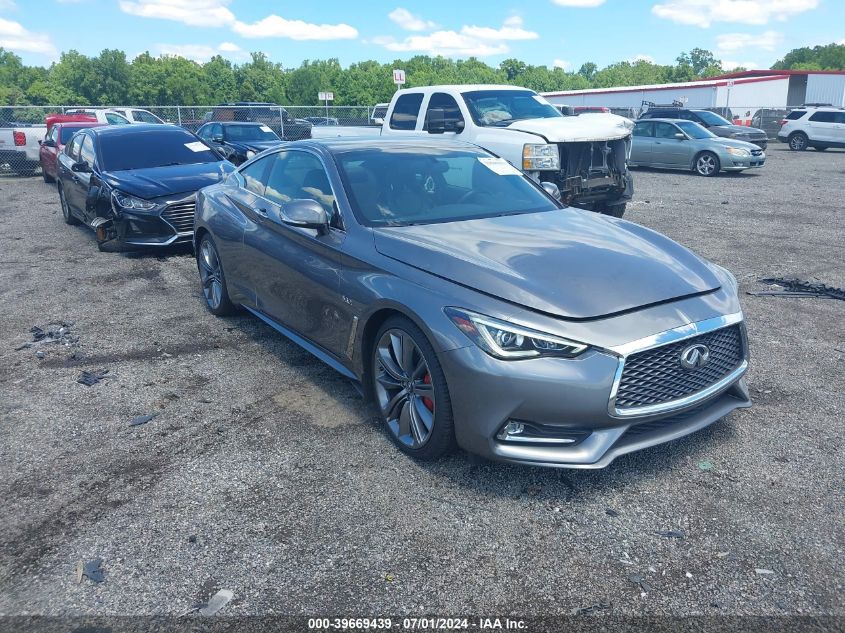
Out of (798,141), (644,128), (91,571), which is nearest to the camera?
(91,571)

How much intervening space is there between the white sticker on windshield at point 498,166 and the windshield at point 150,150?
627cm

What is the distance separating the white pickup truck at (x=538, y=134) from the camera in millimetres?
9453

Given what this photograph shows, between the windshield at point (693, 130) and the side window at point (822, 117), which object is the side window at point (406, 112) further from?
the side window at point (822, 117)

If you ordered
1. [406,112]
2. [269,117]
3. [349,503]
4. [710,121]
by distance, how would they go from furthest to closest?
[269,117], [710,121], [406,112], [349,503]

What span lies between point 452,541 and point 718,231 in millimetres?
8996

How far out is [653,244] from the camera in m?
4.36

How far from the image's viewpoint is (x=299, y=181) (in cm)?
520

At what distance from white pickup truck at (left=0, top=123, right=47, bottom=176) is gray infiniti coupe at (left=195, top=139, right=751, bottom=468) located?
18724 millimetres

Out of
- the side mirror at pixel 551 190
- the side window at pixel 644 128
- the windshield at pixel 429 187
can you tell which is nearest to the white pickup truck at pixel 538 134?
the side mirror at pixel 551 190

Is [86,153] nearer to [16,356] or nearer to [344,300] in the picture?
[16,356]

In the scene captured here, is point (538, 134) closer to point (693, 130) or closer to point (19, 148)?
point (693, 130)

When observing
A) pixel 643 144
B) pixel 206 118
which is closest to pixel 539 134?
pixel 643 144

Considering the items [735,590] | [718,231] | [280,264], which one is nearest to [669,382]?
[735,590]

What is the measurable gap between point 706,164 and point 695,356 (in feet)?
57.6
